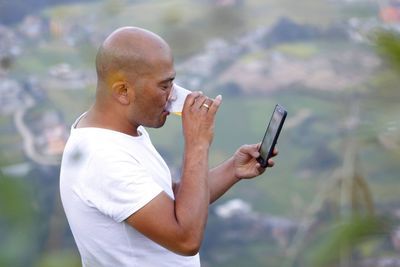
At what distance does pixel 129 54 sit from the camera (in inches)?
82.0

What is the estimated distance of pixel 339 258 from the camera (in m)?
3.63

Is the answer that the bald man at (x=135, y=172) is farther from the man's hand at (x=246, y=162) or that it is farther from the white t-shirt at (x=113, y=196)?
the man's hand at (x=246, y=162)

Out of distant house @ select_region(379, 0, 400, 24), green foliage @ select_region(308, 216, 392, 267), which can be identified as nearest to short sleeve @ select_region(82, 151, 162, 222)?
green foliage @ select_region(308, 216, 392, 267)

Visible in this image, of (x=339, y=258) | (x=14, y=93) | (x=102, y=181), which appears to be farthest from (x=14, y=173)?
(x=339, y=258)

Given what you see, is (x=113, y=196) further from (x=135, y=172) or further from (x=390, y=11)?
(x=390, y=11)

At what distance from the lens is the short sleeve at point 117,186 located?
6.41 feet

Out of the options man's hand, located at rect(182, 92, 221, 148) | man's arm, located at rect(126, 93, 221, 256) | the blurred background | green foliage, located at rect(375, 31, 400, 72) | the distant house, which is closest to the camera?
man's arm, located at rect(126, 93, 221, 256)

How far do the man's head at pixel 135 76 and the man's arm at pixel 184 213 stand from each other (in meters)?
0.15

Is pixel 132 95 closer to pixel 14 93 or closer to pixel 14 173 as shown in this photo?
pixel 14 93

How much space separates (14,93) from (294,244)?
2.96 meters

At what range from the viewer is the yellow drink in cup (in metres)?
2.14

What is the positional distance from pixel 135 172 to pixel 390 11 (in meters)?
2.75

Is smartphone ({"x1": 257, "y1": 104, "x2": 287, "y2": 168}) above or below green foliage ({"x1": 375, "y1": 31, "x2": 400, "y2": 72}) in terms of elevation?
above

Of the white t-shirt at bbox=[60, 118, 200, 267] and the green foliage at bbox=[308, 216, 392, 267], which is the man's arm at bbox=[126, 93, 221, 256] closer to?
the white t-shirt at bbox=[60, 118, 200, 267]
